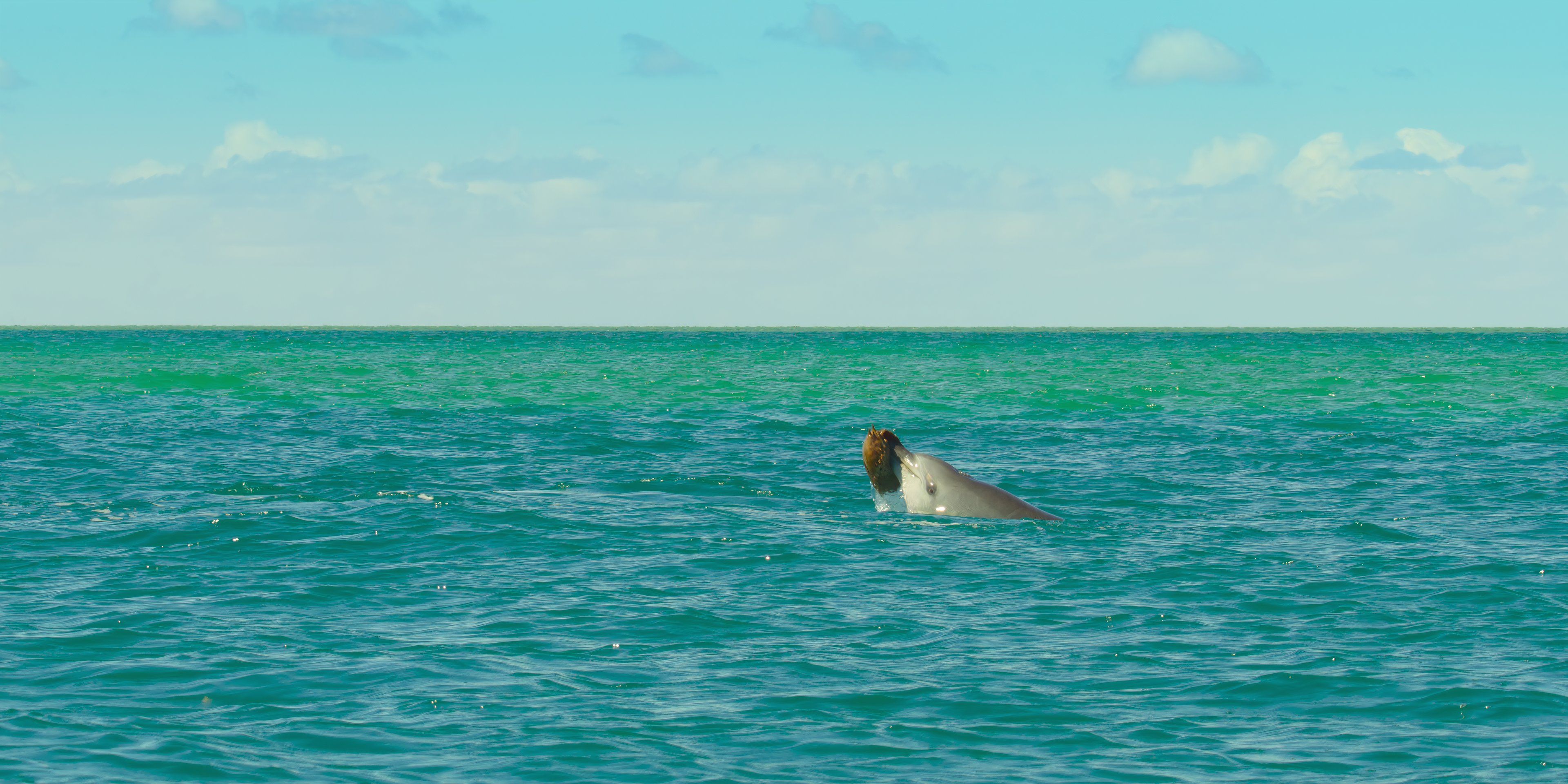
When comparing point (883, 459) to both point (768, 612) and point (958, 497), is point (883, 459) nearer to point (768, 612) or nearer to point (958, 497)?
point (958, 497)

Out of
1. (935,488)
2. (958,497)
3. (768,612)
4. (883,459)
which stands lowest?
(768,612)

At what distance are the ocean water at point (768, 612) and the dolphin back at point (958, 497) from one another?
46 cm

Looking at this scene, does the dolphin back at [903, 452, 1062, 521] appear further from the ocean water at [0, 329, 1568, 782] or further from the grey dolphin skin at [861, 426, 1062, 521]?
the ocean water at [0, 329, 1568, 782]

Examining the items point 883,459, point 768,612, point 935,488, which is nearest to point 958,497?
point 935,488

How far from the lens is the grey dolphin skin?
22.3 m

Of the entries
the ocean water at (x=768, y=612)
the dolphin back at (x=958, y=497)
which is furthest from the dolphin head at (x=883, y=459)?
the ocean water at (x=768, y=612)

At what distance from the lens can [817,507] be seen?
24.7 m

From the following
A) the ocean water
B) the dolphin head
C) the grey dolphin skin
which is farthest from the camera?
the grey dolphin skin

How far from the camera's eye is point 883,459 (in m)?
22.4

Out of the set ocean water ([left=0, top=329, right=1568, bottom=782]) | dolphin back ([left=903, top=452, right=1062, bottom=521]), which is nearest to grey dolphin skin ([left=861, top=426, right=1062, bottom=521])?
dolphin back ([left=903, top=452, right=1062, bottom=521])

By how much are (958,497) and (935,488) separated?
1.34ft

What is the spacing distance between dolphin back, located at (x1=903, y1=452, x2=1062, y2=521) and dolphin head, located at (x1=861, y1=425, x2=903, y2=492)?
0.85 ft

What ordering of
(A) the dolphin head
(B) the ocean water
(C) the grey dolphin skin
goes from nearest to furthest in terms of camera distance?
(B) the ocean water < (A) the dolphin head < (C) the grey dolphin skin

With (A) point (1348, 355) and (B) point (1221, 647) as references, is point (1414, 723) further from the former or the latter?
(A) point (1348, 355)
